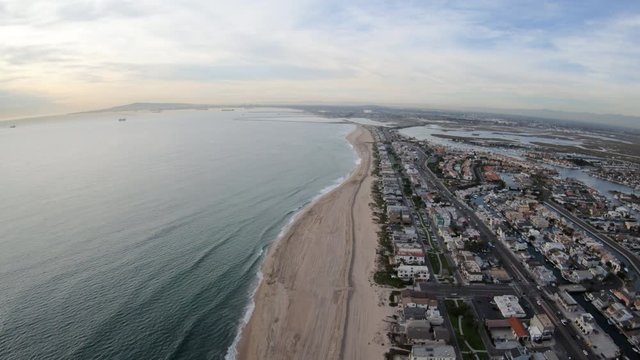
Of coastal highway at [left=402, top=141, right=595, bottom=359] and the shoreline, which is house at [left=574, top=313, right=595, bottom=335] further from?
the shoreline

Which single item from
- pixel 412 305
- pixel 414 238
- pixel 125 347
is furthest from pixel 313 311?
pixel 414 238

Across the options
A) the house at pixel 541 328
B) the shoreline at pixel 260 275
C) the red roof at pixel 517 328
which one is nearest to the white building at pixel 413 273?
the red roof at pixel 517 328

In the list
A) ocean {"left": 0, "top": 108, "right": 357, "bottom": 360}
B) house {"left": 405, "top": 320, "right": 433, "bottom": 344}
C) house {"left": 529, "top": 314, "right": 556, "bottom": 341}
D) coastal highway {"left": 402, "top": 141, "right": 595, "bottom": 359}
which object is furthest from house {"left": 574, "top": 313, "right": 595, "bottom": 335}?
ocean {"left": 0, "top": 108, "right": 357, "bottom": 360}

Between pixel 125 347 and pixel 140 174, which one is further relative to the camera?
pixel 140 174

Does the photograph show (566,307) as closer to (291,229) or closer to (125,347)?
(291,229)

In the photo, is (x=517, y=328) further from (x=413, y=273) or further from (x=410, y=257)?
(x=410, y=257)

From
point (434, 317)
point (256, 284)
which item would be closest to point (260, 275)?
point (256, 284)
